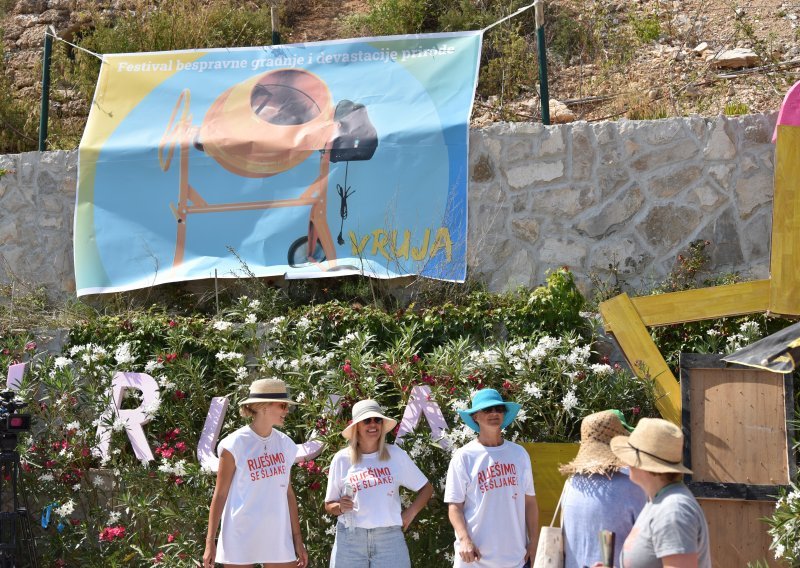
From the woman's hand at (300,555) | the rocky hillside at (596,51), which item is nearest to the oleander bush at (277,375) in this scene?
the woman's hand at (300,555)

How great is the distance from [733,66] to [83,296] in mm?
6493

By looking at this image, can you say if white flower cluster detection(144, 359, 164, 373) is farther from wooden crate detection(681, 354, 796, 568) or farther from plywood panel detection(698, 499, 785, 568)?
plywood panel detection(698, 499, 785, 568)

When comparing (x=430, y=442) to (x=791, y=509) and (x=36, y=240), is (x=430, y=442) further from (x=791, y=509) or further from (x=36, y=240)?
(x=36, y=240)

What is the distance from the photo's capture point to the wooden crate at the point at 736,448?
6.09 meters

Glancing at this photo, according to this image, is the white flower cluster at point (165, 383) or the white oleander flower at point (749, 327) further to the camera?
the white flower cluster at point (165, 383)

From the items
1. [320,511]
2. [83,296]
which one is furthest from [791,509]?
[83,296]

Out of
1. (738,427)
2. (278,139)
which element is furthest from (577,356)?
(278,139)

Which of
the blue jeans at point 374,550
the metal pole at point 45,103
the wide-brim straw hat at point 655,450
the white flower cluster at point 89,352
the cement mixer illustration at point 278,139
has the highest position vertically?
the metal pole at point 45,103

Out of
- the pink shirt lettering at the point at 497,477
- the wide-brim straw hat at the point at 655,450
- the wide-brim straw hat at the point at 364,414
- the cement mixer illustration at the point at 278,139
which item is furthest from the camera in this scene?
the cement mixer illustration at the point at 278,139

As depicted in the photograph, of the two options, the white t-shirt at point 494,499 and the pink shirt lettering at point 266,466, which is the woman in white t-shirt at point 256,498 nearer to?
the pink shirt lettering at point 266,466

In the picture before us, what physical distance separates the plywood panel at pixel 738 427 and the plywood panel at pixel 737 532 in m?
0.15

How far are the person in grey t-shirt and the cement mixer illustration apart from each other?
15.6ft

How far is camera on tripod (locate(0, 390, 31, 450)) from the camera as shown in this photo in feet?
21.5

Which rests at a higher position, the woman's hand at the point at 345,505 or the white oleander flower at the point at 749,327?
the white oleander flower at the point at 749,327
